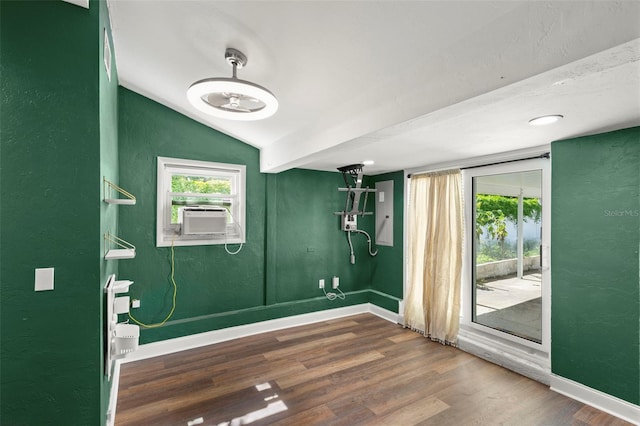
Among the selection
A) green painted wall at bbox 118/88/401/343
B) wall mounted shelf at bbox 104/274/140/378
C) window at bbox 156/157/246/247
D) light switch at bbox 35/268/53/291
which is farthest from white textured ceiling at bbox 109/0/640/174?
wall mounted shelf at bbox 104/274/140/378

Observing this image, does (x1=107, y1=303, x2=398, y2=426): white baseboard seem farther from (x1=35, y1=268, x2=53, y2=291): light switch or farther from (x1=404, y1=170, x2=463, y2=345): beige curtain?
(x1=35, y1=268, x2=53, y2=291): light switch

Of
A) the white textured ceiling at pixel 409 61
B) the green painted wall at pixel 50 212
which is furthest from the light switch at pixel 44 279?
the white textured ceiling at pixel 409 61

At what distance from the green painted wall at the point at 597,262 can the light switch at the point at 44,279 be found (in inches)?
136

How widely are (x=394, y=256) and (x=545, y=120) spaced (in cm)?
267

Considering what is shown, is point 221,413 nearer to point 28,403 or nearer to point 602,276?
point 28,403

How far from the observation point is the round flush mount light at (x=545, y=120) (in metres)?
1.87

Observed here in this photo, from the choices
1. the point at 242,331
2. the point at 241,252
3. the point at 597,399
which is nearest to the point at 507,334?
the point at 597,399

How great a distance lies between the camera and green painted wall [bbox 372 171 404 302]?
13.5 ft

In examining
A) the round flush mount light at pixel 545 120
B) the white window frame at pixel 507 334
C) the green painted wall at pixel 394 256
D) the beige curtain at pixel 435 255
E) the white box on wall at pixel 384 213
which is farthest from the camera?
the white box on wall at pixel 384 213

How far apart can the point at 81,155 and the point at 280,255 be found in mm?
2665

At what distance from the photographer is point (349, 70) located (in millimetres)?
1787

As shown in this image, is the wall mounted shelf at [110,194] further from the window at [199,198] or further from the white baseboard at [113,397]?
the white baseboard at [113,397]

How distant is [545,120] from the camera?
75.3 inches

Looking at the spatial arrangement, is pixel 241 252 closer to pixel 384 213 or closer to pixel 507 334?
pixel 384 213
